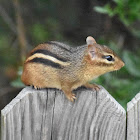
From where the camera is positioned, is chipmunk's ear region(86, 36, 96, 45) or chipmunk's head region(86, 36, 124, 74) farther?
chipmunk's ear region(86, 36, 96, 45)

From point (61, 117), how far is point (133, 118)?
0.47m

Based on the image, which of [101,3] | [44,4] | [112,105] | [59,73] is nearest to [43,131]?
[112,105]

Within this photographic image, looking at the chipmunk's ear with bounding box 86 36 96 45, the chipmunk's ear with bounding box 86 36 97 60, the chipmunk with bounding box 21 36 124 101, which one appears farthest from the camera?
the chipmunk's ear with bounding box 86 36 96 45

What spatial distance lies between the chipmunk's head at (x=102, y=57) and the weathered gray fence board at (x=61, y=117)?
0.73 metres

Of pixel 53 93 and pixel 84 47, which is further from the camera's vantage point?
pixel 84 47

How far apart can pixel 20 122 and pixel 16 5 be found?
375cm

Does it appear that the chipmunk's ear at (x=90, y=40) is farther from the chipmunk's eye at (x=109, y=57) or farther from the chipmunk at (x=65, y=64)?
the chipmunk's eye at (x=109, y=57)

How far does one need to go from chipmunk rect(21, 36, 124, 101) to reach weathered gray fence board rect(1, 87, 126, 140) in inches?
13.4

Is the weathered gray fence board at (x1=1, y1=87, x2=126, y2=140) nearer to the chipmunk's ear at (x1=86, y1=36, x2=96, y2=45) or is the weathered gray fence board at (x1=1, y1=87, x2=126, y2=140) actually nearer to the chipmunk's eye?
the chipmunk's eye

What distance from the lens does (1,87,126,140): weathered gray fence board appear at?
265cm

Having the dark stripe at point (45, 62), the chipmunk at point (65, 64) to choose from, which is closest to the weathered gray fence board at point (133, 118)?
the chipmunk at point (65, 64)

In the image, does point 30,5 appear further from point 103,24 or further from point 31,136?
point 31,136

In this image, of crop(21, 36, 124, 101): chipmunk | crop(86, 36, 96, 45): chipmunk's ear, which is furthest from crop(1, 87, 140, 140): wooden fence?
crop(86, 36, 96, 45): chipmunk's ear

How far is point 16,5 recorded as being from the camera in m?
6.18
